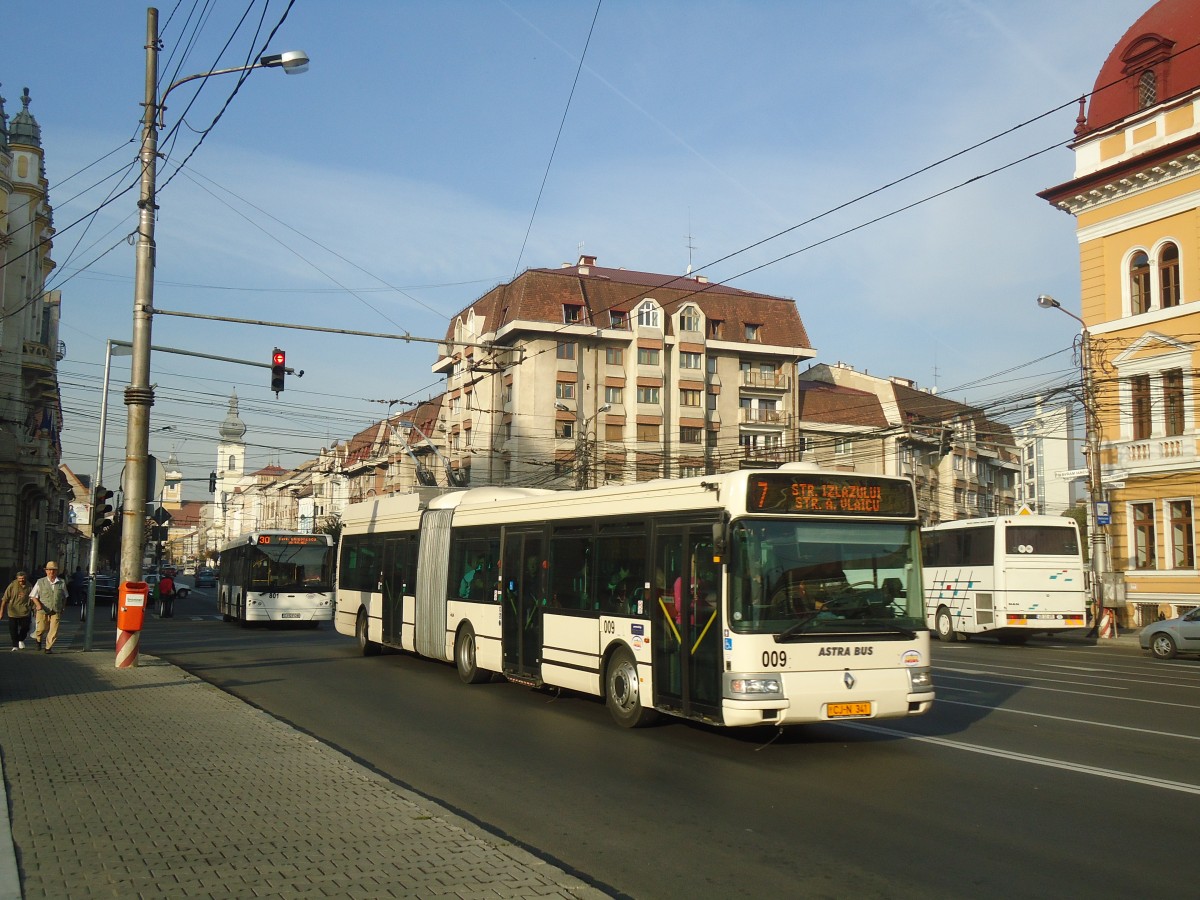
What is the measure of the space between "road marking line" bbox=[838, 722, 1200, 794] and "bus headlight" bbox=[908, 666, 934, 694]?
71cm

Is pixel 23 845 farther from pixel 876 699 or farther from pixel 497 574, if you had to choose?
pixel 497 574

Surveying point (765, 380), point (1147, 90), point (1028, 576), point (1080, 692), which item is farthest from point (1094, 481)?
point (765, 380)

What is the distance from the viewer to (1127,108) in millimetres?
35625

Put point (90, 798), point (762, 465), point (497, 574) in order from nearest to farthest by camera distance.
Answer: point (90, 798), point (762, 465), point (497, 574)

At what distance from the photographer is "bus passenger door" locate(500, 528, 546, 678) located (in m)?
15.0

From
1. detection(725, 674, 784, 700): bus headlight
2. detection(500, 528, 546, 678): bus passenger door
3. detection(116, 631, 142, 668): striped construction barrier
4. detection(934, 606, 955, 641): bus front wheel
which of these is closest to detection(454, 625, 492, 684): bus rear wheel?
detection(500, 528, 546, 678): bus passenger door

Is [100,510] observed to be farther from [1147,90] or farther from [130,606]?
[1147,90]

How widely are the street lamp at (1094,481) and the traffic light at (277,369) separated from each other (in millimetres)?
23727

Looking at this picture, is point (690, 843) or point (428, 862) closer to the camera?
point (428, 862)

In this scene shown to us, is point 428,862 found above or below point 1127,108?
below

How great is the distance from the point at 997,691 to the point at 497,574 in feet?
26.1

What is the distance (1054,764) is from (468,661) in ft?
30.8

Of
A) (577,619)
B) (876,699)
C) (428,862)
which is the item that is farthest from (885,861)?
(577,619)

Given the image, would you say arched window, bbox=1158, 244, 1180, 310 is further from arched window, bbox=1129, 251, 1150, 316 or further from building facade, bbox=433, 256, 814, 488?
building facade, bbox=433, 256, 814, 488
